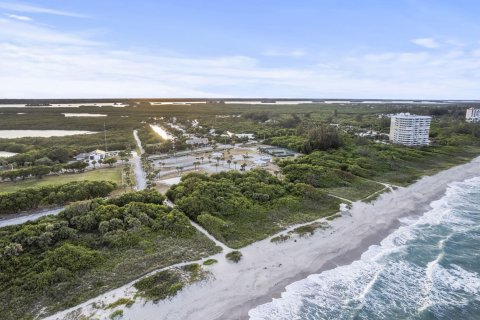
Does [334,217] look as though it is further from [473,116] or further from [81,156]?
[473,116]

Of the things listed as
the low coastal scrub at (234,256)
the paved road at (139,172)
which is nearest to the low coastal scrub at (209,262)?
the low coastal scrub at (234,256)

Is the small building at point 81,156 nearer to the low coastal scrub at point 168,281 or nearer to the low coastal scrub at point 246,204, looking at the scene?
the low coastal scrub at point 246,204

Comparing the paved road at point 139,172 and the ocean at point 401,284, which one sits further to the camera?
the paved road at point 139,172

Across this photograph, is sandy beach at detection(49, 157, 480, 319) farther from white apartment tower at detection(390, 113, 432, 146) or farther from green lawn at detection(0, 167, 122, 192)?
white apartment tower at detection(390, 113, 432, 146)

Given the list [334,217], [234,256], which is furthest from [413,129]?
[234,256]

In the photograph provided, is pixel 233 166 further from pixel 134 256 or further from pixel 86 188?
pixel 134 256

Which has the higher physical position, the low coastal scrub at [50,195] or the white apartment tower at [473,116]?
the white apartment tower at [473,116]
